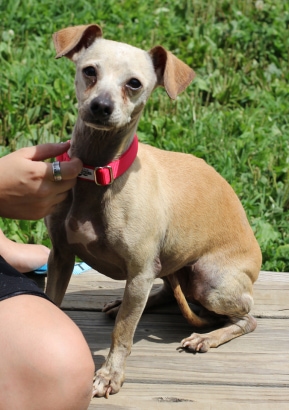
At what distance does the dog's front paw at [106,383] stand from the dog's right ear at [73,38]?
1285 mm

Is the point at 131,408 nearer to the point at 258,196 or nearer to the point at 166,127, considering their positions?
the point at 258,196

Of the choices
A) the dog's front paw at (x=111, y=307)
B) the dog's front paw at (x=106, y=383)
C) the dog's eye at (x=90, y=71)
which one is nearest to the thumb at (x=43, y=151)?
the dog's eye at (x=90, y=71)

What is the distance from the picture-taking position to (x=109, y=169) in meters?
2.86

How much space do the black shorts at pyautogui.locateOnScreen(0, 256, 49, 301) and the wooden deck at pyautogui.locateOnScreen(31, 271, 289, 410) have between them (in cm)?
74

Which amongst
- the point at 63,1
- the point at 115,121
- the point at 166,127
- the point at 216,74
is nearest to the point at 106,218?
the point at 115,121

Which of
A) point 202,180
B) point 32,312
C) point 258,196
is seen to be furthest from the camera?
point 258,196

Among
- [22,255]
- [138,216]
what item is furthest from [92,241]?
[22,255]

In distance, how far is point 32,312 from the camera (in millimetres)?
2297

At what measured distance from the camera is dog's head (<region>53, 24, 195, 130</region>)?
2.63 metres

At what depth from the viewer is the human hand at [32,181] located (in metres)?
2.63

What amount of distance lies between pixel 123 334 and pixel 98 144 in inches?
31.2

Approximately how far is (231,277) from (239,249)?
143mm

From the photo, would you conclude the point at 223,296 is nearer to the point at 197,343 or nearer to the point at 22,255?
the point at 197,343

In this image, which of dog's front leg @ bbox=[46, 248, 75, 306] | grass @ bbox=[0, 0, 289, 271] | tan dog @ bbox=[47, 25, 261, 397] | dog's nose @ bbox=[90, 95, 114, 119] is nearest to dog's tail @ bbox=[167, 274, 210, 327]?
tan dog @ bbox=[47, 25, 261, 397]
